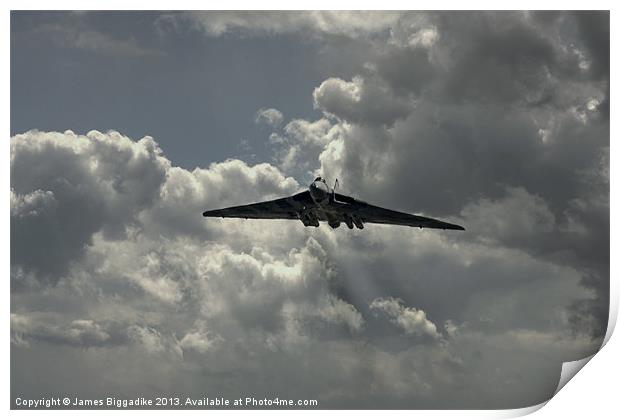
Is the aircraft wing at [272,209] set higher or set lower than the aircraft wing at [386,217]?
higher

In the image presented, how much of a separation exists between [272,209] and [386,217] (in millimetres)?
16658

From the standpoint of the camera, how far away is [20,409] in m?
118

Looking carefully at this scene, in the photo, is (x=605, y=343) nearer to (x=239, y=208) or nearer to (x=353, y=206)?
(x=353, y=206)

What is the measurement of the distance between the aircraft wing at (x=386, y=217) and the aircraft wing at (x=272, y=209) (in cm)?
575

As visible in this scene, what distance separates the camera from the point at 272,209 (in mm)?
131250

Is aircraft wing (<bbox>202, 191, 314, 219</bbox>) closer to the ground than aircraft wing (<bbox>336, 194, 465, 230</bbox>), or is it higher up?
higher up

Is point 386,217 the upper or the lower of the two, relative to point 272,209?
lower

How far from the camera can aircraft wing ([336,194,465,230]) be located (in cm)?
12550

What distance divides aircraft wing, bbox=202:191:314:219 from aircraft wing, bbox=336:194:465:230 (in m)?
5.75

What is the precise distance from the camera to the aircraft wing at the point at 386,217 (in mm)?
125500

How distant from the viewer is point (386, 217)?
13075cm
